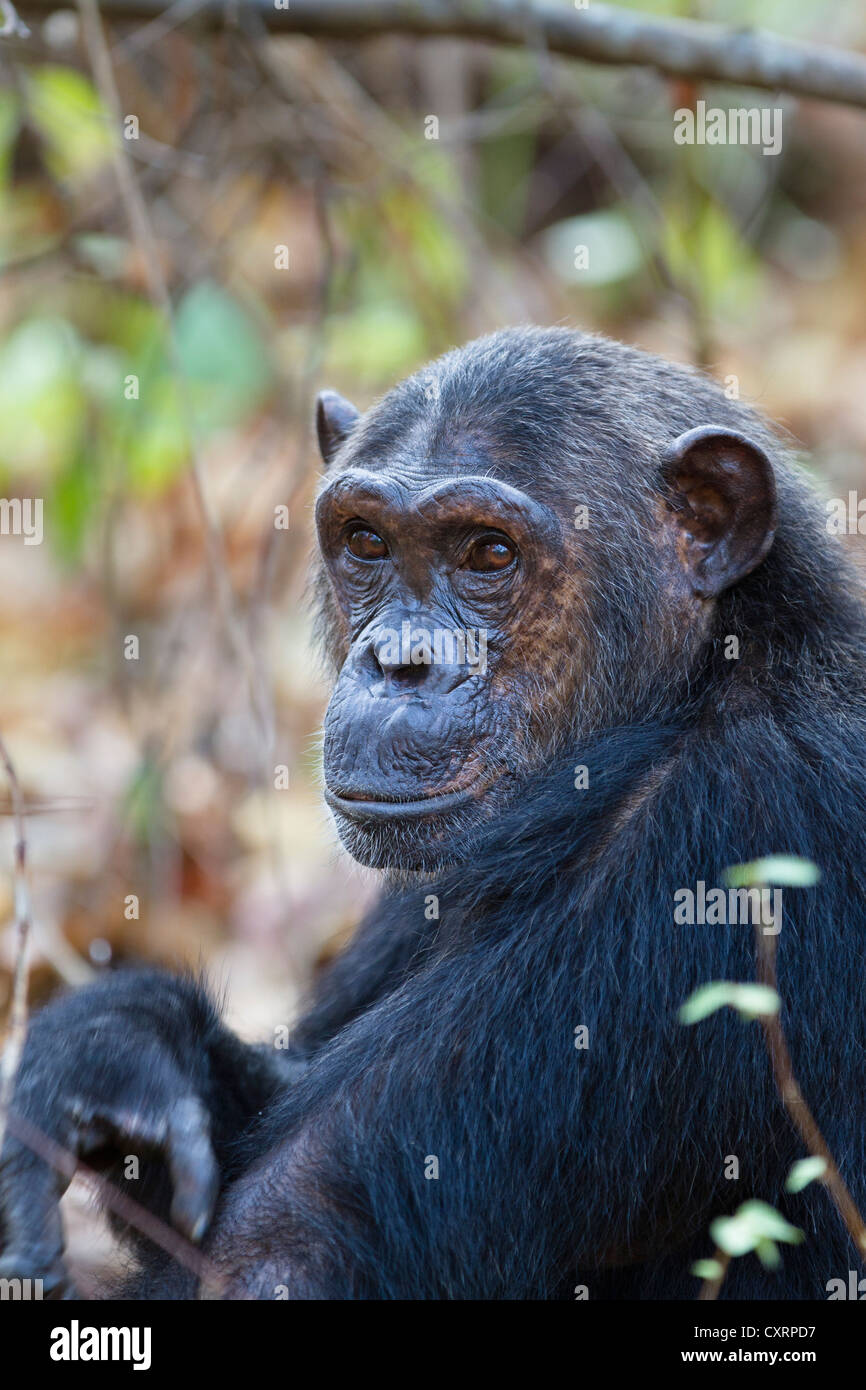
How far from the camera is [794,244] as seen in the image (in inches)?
640

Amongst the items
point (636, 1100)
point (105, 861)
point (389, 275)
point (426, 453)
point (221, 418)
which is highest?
point (389, 275)

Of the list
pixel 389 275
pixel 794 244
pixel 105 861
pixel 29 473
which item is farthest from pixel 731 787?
pixel 794 244

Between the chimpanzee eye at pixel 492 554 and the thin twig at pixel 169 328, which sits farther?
the thin twig at pixel 169 328

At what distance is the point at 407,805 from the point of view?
17.3ft

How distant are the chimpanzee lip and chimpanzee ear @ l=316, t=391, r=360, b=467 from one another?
1872 mm

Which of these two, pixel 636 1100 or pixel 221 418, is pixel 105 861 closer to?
pixel 221 418

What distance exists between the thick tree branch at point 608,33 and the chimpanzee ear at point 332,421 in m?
2.26

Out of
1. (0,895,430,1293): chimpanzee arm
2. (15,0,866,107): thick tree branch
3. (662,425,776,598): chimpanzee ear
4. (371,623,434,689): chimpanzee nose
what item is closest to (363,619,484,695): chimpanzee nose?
(371,623,434,689): chimpanzee nose

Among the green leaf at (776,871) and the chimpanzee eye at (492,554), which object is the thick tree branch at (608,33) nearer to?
the chimpanzee eye at (492,554)

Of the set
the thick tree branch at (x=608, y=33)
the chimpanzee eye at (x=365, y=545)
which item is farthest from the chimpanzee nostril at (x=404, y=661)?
the thick tree branch at (x=608, y=33)

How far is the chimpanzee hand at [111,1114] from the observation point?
14.8 ft

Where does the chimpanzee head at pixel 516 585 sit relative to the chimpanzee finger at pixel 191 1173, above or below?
above

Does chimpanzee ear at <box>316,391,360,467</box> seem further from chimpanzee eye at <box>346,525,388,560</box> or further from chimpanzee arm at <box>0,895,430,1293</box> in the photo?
chimpanzee arm at <box>0,895,430,1293</box>

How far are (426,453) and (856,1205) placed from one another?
2.75 meters
